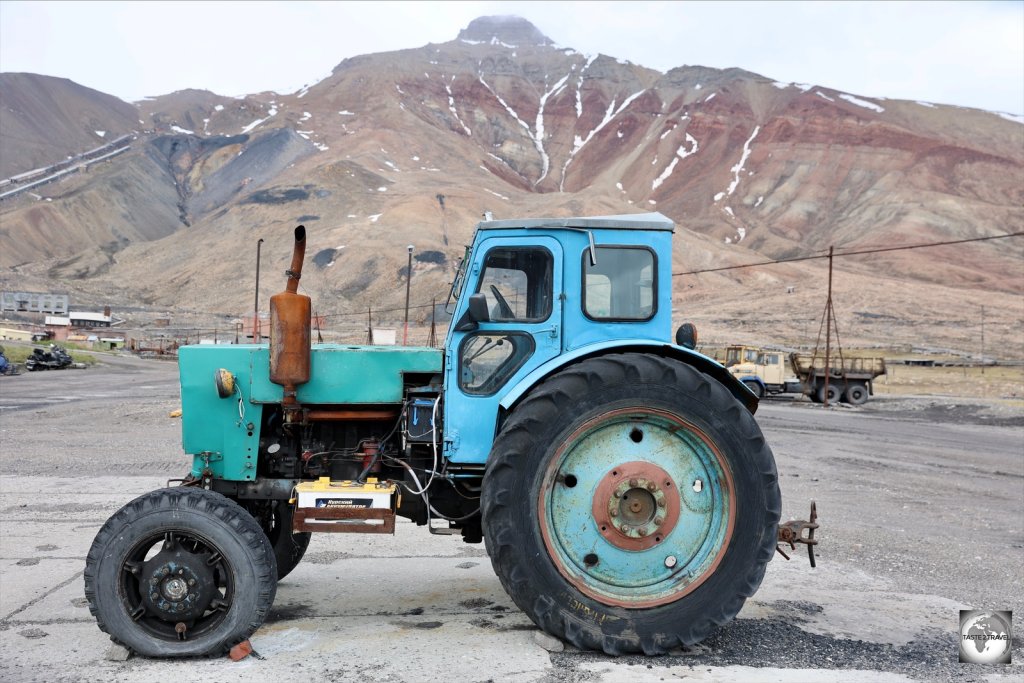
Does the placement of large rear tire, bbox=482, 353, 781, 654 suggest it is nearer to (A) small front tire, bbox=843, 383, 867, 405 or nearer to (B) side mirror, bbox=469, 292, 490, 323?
(B) side mirror, bbox=469, 292, 490, 323

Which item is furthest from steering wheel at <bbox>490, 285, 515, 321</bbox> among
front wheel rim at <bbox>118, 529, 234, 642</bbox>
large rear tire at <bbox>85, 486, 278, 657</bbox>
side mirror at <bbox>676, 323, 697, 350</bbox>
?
front wheel rim at <bbox>118, 529, 234, 642</bbox>

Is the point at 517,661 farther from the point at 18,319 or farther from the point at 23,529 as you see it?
the point at 18,319

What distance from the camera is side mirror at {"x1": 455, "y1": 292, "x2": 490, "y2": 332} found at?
4715 millimetres

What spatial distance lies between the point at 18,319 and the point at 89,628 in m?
84.7

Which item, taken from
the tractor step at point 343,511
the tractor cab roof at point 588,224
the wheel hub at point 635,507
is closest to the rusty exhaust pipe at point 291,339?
the tractor step at point 343,511

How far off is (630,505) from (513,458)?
827 millimetres

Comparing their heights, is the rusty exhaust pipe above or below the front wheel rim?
above

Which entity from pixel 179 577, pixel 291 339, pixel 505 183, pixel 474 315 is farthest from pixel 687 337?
pixel 505 183

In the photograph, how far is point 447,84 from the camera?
18000 cm

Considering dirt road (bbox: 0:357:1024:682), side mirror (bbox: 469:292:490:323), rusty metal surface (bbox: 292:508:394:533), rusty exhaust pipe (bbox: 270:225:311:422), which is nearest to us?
dirt road (bbox: 0:357:1024:682)

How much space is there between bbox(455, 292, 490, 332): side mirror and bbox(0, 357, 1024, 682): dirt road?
6.20 feet

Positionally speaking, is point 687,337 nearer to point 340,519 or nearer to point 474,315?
point 474,315

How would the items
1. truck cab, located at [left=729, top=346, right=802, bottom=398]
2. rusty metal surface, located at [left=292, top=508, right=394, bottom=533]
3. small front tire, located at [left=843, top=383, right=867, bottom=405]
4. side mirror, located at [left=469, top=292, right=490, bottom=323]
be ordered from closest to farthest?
1. side mirror, located at [left=469, top=292, right=490, bottom=323]
2. rusty metal surface, located at [left=292, top=508, right=394, bottom=533]
3. small front tire, located at [left=843, top=383, right=867, bottom=405]
4. truck cab, located at [left=729, top=346, right=802, bottom=398]

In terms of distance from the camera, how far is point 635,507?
4832 millimetres
